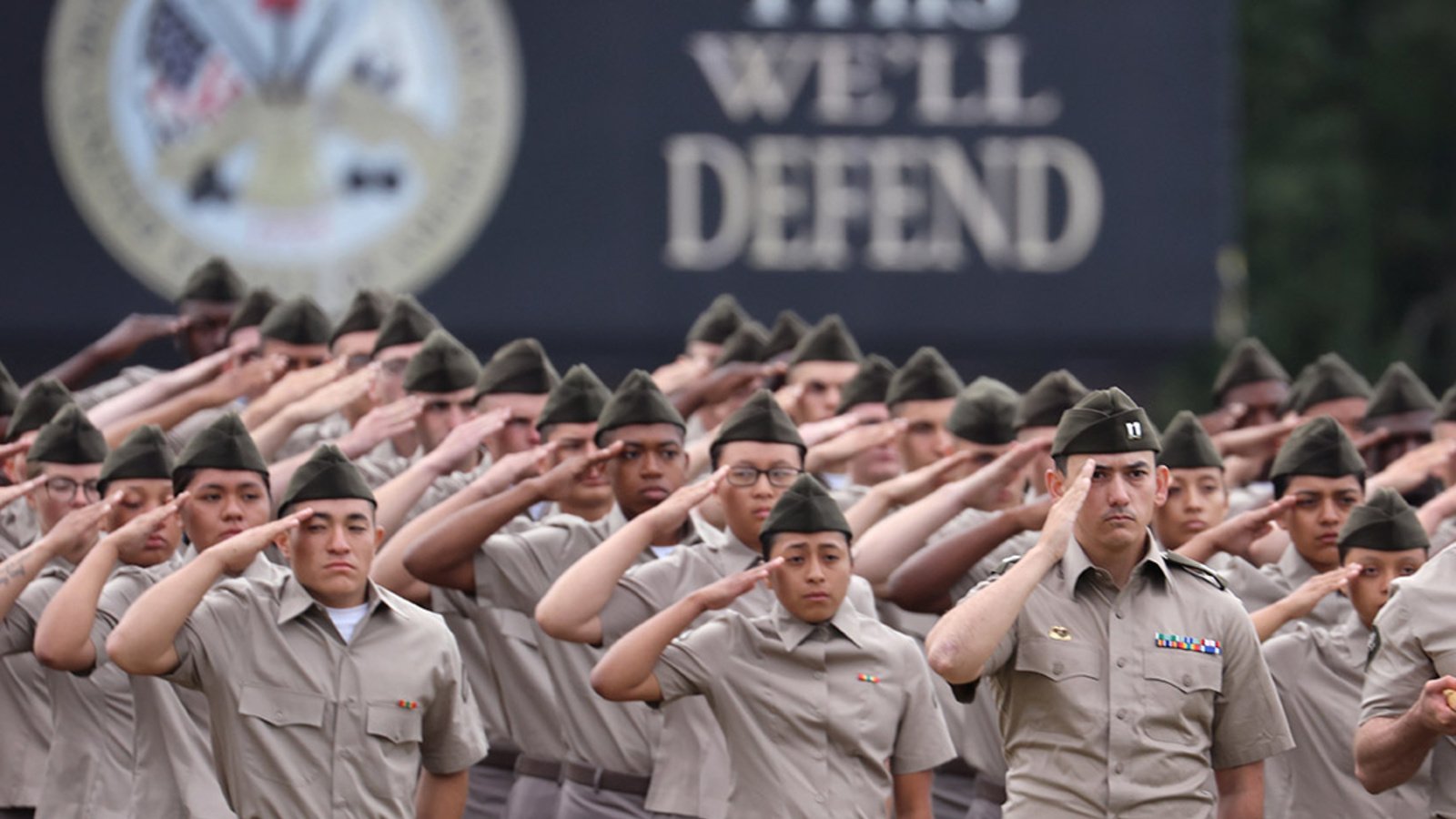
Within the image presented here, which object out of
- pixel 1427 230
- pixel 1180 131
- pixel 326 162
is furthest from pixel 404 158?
pixel 1427 230

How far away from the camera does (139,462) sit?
30.8 feet

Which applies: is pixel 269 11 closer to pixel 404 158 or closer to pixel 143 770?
pixel 404 158

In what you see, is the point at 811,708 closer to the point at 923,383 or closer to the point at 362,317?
the point at 923,383

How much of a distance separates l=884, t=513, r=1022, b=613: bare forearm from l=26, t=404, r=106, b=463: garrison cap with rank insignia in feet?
7.65

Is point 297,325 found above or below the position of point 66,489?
above

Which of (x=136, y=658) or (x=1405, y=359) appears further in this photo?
(x=1405, y=359)

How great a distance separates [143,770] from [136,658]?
0.77m

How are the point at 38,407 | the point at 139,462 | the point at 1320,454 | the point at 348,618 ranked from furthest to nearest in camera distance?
the point at 38,407 → the point at 1320,454 → the point at 139,462 → the point at 348,618

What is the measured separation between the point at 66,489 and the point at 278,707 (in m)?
1.89

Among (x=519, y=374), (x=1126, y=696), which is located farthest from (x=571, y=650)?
(x=1126, y=696)

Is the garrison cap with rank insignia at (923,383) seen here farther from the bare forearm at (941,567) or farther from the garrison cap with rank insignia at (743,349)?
the bare forearm at (941,567)

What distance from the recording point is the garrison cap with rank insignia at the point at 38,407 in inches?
417

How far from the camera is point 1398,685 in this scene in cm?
787

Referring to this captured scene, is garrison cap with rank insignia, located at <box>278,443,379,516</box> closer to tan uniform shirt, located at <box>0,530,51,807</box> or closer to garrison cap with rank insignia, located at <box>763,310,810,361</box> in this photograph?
tan uniform shirt, located at <box>0,530,51,807</box>
